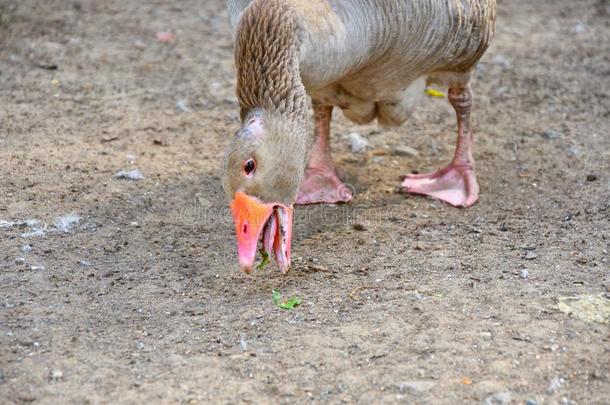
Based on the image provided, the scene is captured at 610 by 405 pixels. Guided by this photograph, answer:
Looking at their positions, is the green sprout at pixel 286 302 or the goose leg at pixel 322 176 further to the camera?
A: the goose leg at pixel 322 176

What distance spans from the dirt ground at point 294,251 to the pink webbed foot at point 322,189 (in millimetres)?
149

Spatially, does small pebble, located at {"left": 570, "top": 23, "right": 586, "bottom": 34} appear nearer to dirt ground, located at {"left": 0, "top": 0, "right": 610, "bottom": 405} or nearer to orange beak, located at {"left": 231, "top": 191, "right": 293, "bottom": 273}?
dirt ground, located at {"left": 0, "top": 0, "right": 610, "bottom": 405}

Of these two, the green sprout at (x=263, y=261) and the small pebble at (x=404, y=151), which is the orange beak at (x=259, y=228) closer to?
the green sprout at (x=263, y=261)

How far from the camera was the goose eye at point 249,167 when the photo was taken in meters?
4.20

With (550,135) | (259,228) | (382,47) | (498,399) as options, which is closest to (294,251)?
(259,228)

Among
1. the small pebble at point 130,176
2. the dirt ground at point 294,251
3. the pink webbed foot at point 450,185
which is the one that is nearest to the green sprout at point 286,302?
the dirt ground at point 294,251

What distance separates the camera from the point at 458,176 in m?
6.02

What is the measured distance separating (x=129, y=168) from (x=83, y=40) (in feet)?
9.70

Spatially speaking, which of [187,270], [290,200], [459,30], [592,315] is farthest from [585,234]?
[187,270]

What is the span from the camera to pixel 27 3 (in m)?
9.52

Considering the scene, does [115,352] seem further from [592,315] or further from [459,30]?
[459,30]

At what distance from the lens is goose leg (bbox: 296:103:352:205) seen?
5.95 meters

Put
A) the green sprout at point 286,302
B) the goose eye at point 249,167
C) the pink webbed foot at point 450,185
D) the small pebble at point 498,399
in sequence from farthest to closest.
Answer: the pink webbed foot at point 450,185 → the green sprout at point 286,302 → the goose eye at point 249,167 → the small pebble at point 498,399

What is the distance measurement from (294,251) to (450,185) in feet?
4.52
